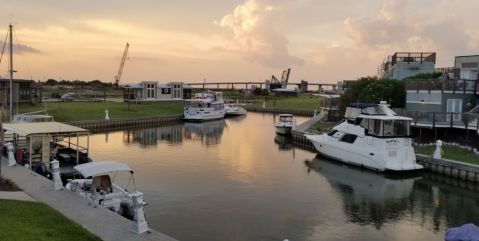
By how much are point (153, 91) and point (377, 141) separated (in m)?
59.5

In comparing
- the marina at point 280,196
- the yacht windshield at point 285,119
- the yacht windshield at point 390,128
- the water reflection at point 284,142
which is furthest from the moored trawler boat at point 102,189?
the yacht windshield at point 285,119

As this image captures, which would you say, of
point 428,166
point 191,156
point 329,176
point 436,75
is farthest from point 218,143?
point 436,75

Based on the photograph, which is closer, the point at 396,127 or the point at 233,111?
the point at 396,127

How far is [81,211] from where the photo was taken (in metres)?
16.5

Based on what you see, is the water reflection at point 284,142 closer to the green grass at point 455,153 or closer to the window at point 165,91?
the green grass at point 455,153

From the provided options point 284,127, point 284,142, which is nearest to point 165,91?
point 284,127

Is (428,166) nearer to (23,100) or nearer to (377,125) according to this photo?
(377,125)

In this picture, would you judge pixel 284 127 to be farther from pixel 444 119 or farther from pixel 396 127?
pixel 396 127

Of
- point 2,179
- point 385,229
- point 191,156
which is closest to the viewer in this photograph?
point 385,229

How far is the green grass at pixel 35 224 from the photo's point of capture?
42.3 ft

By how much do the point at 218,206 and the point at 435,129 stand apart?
74.2 feet

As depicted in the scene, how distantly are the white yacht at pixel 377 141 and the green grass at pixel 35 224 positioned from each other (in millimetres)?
24058

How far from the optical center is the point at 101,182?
Result: 19.9 metres

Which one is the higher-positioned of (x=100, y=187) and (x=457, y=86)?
(x=457, y=86)
